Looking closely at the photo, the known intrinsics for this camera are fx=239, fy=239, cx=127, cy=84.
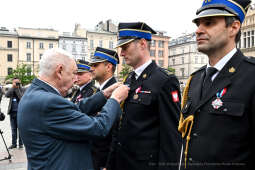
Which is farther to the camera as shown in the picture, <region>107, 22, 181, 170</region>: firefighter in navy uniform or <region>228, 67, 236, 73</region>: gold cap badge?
<region>107, 22, 181, 170</region>: firefighter in navy uniform

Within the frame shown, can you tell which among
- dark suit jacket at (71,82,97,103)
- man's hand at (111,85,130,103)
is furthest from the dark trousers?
man's hand at (111,85,130,103)

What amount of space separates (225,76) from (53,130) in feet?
5.04

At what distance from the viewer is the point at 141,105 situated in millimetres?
2812

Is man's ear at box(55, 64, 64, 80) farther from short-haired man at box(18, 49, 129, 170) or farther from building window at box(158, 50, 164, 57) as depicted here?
building window at box(158, 50, 164, 57)

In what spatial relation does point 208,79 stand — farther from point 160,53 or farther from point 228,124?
point 160,53

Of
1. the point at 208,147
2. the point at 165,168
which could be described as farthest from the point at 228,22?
the point at 165,168

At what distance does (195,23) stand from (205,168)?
1231 millimetres

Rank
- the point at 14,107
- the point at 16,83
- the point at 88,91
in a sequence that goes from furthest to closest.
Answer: the point at 16,83, the point at 14,107, the point at 88,91

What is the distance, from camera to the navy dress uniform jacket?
104 inches

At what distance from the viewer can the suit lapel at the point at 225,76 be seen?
6.22 ft

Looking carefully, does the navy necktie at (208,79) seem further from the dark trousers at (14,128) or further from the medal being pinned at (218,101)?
the dark trousers at (14,128)

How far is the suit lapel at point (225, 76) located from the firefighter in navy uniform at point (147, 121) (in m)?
0.75

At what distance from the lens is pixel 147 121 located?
279cm

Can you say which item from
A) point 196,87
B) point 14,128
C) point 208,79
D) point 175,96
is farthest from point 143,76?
point 14,128
